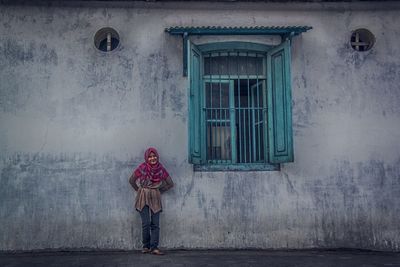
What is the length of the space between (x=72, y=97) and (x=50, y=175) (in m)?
1.29

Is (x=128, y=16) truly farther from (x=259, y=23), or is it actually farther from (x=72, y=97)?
(x=259, y=23)

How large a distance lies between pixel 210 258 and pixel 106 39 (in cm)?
393

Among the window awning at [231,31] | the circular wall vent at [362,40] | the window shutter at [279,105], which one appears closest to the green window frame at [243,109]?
the window shutter at [279,105]

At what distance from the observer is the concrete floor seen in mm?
6336

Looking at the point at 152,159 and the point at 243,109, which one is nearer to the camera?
the point at 152,159

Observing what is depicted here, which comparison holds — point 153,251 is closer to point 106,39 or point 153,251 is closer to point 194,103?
point 194,103

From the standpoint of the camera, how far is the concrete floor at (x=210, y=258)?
6.34 m

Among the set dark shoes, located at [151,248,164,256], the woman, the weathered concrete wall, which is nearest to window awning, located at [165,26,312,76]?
the weathered concrete wall

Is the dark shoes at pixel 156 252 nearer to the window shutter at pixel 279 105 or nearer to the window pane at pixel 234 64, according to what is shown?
the window shutter at pixel 279 105

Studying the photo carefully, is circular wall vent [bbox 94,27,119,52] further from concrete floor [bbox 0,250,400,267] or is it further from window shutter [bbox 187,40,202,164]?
concrete floor [bbox 0,250,400,267]

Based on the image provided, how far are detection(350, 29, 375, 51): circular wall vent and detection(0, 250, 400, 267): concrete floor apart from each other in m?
3.42

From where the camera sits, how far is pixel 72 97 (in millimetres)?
7402

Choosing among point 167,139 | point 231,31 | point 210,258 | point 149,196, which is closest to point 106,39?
point 167,139

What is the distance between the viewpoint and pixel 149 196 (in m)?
6.97
